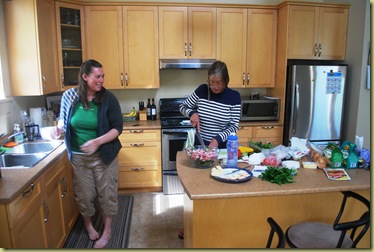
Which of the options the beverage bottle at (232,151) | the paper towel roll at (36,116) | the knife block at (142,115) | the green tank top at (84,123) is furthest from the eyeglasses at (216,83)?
the paper towel roll at (36,116)

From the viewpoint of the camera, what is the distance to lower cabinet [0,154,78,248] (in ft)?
4.98

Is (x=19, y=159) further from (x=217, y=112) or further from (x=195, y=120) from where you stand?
(x=217, y=112)

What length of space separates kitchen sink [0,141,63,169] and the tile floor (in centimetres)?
101

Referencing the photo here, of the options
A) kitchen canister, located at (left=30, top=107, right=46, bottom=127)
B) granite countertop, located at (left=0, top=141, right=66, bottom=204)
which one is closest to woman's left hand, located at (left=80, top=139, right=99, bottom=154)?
granite countertop, located at (left=0, top=141, right=66, bottom=204)

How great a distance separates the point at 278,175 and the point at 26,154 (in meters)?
1.87

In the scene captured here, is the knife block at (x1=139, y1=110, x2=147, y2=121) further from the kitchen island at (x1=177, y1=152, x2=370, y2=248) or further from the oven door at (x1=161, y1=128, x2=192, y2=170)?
the kitchen island at (x1=177, y1=152, x2=370, y2=248)

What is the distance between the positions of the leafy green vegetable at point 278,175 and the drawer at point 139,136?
1.78 meters

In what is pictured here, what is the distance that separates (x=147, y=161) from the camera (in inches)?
130

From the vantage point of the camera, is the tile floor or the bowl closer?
the bowl

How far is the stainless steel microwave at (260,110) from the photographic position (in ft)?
11.4

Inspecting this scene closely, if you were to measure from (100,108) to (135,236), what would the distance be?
1.17 metres

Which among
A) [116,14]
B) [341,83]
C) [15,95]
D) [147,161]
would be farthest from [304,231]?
[116,14]

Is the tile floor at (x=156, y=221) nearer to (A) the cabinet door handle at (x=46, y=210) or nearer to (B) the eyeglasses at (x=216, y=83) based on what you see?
(A) the cabinet door handle at (x=46, y=210)

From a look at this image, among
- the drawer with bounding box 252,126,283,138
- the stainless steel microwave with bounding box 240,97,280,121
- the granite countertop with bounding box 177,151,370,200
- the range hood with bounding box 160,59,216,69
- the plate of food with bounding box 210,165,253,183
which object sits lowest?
the drawer with bounding box 252,126,283,138
